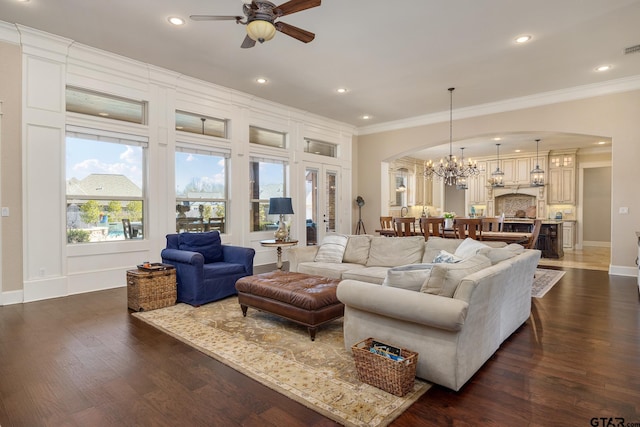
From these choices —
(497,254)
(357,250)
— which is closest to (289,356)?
(497,254)

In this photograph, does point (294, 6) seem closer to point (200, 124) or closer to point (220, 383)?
point (220, 383)

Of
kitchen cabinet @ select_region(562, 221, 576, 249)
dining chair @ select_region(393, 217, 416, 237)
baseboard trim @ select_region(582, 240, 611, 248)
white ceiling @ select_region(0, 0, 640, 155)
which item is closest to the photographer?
white ceiling @ select_region(0, 0, 640, 155)

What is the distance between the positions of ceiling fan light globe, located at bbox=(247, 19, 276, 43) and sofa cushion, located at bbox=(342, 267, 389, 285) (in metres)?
2.60

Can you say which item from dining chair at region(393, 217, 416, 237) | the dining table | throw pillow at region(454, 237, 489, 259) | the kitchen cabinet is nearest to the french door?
dining chair at region(393, 217, 416, 237)

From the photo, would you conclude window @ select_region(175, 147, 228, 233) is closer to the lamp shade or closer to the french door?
the lamp shade

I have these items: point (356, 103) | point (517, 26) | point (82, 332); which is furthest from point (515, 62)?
point (82, 332)

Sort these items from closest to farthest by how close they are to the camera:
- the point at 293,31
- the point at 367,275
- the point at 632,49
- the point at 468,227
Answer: the point at 293,31 < the point at 367,275 < the point at 632,49 < the point at 468,227

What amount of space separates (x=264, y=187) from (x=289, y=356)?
4830mm

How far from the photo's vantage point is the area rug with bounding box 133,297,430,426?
2090mm

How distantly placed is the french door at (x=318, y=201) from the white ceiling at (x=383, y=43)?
216cm

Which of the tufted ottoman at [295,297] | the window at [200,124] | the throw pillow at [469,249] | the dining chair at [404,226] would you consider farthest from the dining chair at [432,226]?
the window at [200,124]

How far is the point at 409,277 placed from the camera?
2525mm

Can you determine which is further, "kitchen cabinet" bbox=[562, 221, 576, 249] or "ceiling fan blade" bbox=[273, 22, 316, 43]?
"kitchen cabinet" bbox=[562, 221, 576, 249]

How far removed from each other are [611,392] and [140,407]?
298 centimetres
